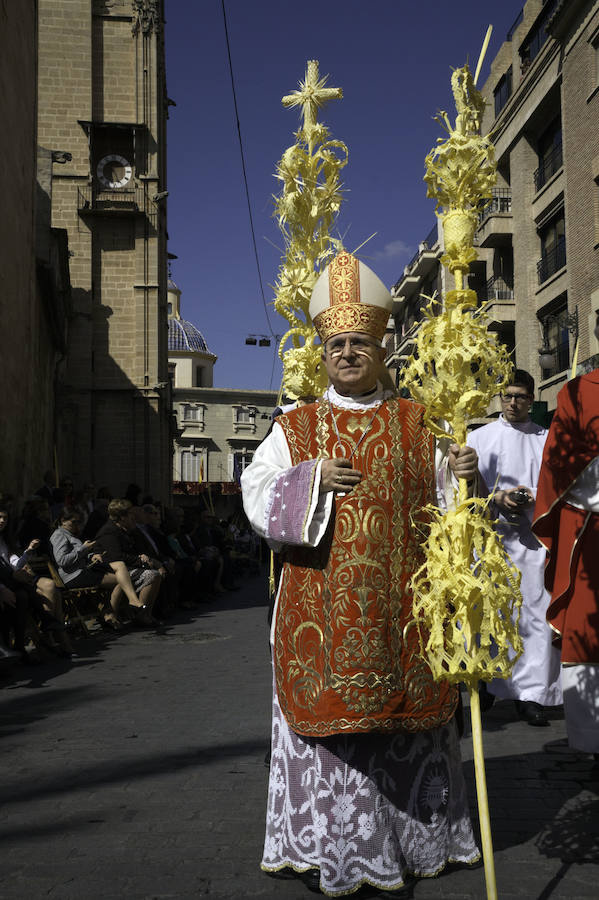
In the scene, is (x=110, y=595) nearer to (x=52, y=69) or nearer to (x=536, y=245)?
(x=536, y=245)

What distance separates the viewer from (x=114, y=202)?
2955cm

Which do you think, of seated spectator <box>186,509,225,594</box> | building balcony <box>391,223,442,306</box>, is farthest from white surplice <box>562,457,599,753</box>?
building balcony <box>391,223,442,306</box>

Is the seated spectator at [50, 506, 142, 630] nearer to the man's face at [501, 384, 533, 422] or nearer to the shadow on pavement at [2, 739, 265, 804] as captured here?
the shadow on pavement at [2, 739, 265, 804]

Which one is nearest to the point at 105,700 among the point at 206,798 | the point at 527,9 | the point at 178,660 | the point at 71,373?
the point at 178,660

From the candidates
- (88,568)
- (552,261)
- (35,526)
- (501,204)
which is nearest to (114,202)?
(501,204)

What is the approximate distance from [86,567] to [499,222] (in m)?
24.4

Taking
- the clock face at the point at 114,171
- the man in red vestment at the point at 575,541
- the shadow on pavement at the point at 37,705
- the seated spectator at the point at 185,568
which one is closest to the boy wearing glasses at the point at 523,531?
the man in red vestment at the point at 575,541

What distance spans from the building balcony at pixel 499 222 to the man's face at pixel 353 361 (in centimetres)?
2812

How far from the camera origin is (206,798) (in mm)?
4379

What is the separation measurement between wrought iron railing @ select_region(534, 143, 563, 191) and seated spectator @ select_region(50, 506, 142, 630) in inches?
815

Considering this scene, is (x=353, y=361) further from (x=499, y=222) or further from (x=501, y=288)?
(x=501, y=288)

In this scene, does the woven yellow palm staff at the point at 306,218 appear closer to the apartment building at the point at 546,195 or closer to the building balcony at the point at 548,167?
the apartment building at the point at 546,195

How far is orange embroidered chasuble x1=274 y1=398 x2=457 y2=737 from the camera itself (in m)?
3.23

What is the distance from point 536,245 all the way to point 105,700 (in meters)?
25.2
